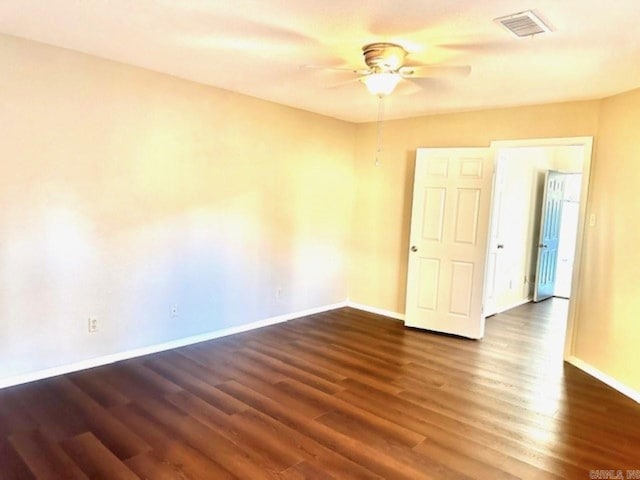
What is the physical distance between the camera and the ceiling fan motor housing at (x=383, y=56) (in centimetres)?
269

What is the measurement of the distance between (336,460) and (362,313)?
3.18m

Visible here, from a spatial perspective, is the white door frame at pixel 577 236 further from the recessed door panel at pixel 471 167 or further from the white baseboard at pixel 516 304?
the white baseboard at pixel 516 304

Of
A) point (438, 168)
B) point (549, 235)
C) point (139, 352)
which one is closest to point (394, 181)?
point (438, 168)

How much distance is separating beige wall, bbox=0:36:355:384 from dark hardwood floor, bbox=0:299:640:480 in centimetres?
38

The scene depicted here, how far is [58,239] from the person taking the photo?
10.3 feet

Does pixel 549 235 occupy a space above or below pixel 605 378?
above

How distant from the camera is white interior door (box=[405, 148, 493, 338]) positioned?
4520 millimetres

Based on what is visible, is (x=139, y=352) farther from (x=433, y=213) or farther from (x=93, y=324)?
(x=433, y=213)

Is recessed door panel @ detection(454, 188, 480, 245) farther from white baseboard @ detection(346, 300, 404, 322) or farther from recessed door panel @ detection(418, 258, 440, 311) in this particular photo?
white baseboard @ detection(346, 300, 404, 322)

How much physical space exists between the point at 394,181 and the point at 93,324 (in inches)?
141

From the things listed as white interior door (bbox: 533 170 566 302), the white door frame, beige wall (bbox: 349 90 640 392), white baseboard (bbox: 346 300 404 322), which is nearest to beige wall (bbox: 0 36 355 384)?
white baseboard (bbox: 346 300 404 322)

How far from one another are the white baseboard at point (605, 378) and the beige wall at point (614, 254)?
0.04 m

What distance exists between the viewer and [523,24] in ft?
7.61

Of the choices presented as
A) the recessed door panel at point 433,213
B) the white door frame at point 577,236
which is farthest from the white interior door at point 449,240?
the white door frame at point 577,236
